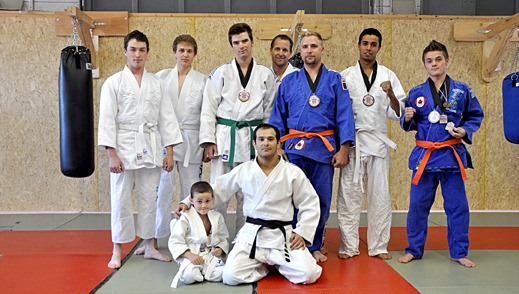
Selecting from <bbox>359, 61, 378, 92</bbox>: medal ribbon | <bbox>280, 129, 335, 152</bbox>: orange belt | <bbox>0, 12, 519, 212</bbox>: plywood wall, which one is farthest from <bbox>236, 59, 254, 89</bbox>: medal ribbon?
<bbox>0, 12, 519, 212</bbox>: plywood wall

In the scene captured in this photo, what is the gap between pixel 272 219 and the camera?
3086 millimetres

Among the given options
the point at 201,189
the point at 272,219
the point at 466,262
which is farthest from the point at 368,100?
the point at 201,189

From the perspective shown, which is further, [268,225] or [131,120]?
[131,120]

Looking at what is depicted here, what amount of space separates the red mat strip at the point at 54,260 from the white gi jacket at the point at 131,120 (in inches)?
31.3

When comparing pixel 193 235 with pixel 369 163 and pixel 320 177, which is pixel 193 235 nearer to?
pixel 320 177

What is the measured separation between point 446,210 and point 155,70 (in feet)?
11.9

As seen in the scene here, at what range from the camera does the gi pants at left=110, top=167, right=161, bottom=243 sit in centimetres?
336

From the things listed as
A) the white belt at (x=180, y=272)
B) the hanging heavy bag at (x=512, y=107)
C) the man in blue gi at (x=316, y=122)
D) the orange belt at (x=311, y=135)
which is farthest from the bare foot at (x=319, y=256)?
the hanging heavy bag at (x=512, y=107)

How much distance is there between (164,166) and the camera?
3549mm

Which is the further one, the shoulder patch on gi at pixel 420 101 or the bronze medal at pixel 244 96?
the bronze medal at pixel 244 96

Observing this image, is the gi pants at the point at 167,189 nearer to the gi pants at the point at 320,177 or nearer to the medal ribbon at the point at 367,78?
the gi pants at the point at 320,177

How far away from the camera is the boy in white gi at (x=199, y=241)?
2.98 m

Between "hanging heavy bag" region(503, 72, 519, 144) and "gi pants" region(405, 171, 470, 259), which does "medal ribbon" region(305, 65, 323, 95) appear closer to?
"gi pants" region(405, 171, 470, 259)

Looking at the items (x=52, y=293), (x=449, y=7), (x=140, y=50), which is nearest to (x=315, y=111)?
(x=140, y=50)
